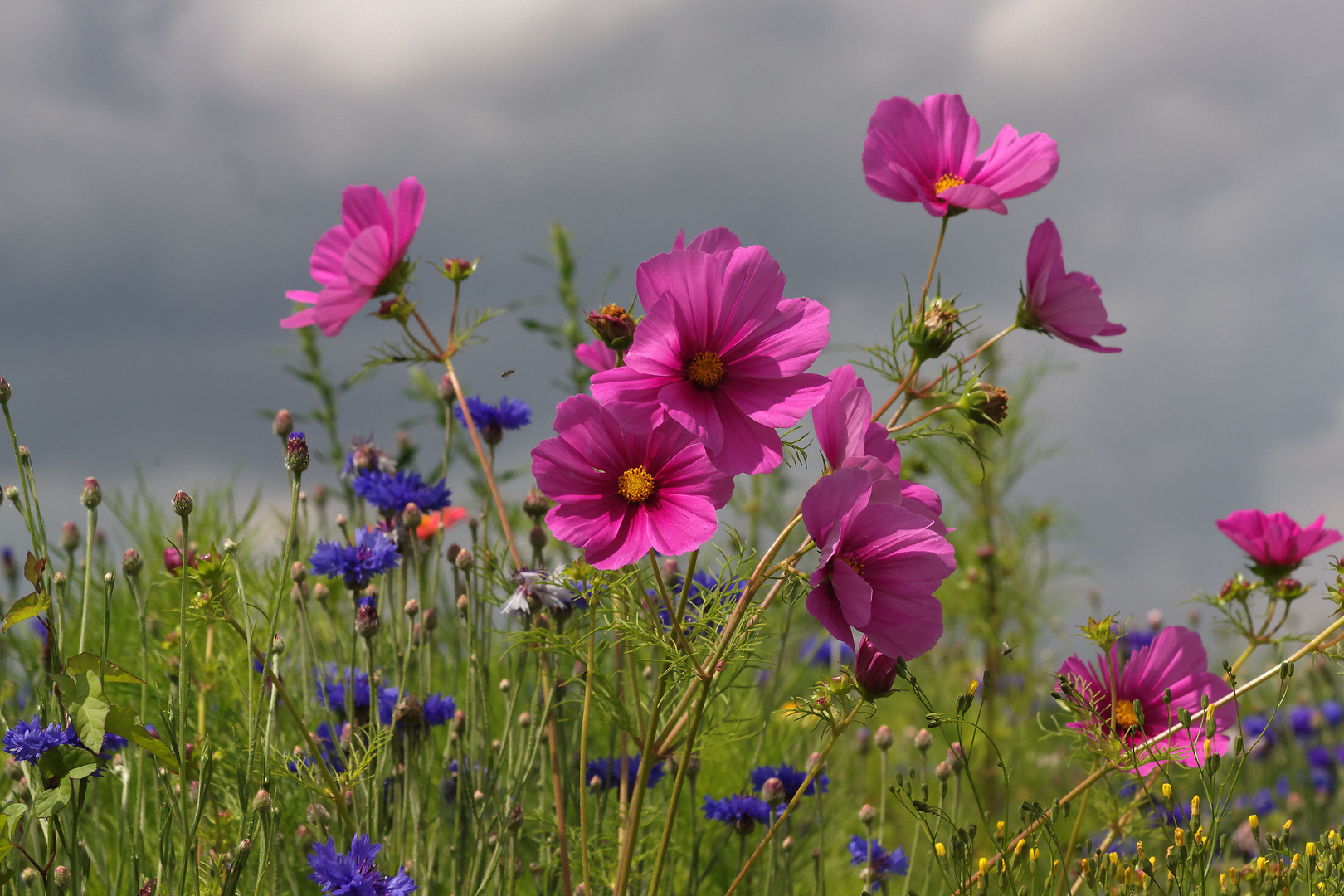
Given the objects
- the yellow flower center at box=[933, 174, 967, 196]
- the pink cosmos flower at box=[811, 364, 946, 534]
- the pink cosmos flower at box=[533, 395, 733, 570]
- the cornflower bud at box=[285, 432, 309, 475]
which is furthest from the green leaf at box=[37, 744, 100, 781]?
the yellow flower center at box=[933, 174, 967, 196]

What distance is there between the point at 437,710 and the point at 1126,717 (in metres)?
1.21

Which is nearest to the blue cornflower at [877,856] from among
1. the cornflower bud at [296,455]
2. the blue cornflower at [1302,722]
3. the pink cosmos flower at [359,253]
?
the cornflower bud at [296,455]

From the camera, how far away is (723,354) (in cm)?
124

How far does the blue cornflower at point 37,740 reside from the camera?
1373 millimetres

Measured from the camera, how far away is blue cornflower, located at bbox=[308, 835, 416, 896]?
131 cm

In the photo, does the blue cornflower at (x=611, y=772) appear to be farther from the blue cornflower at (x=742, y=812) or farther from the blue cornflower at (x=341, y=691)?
the blue cornflower at (x=341, y=691)

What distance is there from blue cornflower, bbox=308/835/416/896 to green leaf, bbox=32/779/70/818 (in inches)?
12.9

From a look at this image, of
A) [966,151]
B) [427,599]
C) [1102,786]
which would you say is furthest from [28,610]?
[1102,786]

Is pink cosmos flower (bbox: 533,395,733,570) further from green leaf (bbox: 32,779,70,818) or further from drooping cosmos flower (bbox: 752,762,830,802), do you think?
drooping cosmos flower (bbox: 752,762,830,802)

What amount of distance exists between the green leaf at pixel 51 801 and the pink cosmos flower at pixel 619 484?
761mm

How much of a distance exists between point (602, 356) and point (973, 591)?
3029mm

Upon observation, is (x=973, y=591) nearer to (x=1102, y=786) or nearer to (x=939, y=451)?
(x=939, y=451)

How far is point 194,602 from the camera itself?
1.63 m

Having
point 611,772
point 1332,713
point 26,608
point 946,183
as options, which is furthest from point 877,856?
point 1332,713
